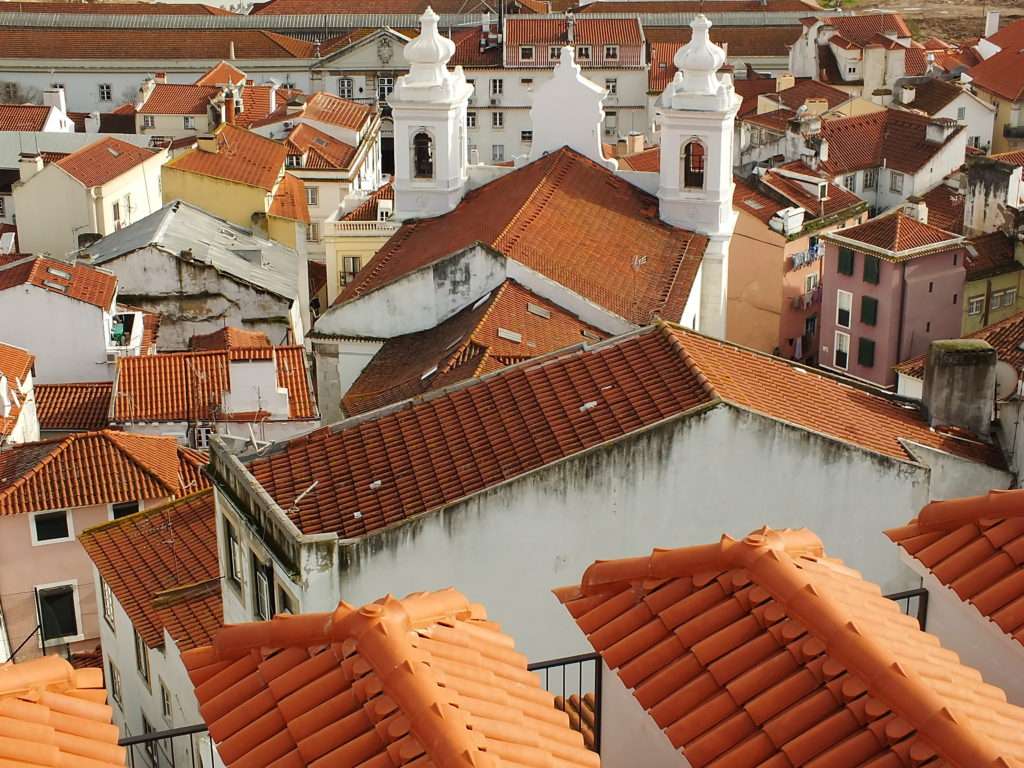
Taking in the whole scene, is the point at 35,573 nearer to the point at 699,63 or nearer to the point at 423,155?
the point at 423,155

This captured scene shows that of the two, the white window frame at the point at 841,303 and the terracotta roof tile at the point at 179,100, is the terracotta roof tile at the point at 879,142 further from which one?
the terracotta roof tile at the point at 179,100

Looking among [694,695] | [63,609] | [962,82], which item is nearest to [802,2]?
[962,82]

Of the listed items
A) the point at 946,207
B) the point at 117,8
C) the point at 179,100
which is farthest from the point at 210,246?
the point at 117,8

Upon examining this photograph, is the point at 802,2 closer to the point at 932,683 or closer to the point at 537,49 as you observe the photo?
the point at 537,49

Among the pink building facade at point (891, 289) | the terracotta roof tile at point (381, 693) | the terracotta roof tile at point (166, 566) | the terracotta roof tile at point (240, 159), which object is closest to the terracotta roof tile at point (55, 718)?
the terracotta roof tile at point (381, 693)

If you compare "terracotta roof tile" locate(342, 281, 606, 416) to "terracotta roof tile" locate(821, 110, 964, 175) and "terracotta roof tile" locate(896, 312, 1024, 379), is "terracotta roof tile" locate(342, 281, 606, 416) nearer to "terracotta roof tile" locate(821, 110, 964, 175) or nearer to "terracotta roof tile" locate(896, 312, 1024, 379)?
"terracotta roof tile" locate(896, 312, 1024, 379)
